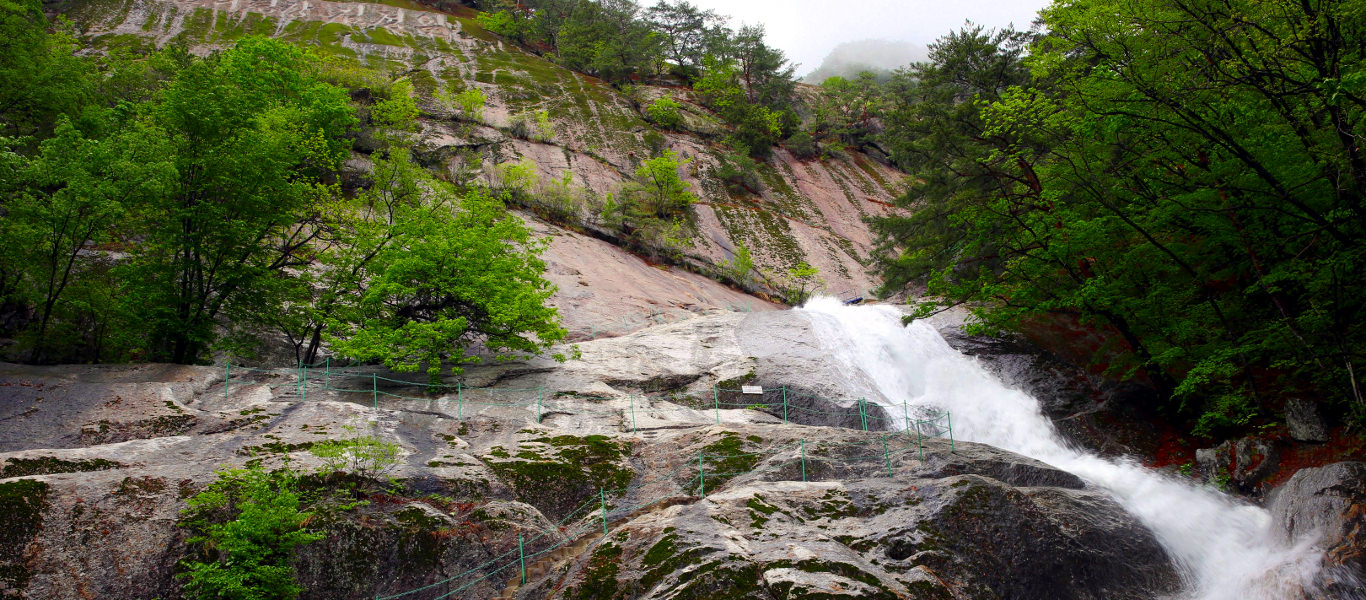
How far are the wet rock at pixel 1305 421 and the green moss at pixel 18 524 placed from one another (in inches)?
797

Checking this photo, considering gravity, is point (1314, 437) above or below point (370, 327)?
above

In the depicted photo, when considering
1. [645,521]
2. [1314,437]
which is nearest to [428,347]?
[645,521]

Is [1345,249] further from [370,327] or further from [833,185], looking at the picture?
[833,185]

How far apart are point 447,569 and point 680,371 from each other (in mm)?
9665

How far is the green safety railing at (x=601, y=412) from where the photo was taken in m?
9.01

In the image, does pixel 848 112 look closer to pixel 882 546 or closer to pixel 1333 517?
pixel 1333 517

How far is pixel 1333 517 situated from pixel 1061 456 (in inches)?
255

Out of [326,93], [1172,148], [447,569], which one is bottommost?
[447,569]

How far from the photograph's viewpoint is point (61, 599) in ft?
22.9

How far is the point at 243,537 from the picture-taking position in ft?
25.6

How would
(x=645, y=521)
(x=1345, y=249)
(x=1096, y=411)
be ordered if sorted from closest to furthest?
(x=645, y=521), (x=1345, y=249), (x=1096, y=411)

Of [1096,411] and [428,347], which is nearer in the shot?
[428,347]

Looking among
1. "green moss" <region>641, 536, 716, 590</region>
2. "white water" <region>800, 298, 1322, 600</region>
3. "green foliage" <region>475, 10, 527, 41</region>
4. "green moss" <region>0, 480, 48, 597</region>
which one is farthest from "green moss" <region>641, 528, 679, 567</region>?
"green foliage" <region>475, 10, 527, 41</region>

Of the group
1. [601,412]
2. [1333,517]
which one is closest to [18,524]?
[601,412]
